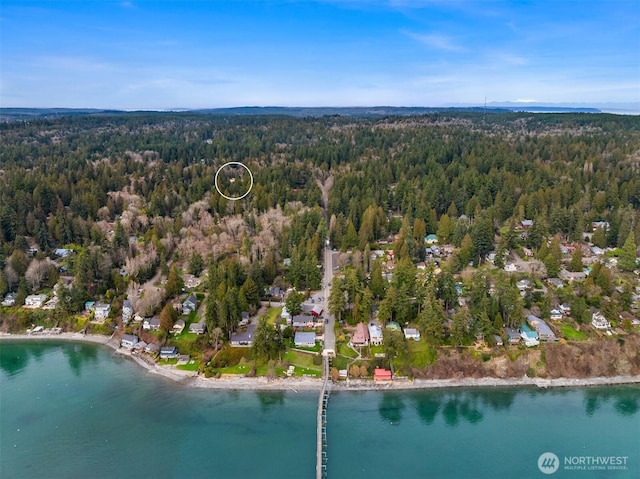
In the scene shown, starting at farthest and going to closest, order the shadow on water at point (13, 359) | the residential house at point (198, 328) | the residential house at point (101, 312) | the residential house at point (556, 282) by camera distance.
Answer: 1. the residential house at point (556, 282)
2. the residential house at point (101, 312)
3. the residential house at point (198, 328)
4. the shadow on water at point (13, 359)

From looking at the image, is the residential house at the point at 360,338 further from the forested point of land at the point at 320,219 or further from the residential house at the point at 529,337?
the residential house at the point at 529,337

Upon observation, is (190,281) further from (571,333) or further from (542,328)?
(571,333)

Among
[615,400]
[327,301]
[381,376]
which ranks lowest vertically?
[615,400]

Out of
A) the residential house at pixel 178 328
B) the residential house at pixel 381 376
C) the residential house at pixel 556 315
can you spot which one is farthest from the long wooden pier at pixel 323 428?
the residential house at pixel 556 315

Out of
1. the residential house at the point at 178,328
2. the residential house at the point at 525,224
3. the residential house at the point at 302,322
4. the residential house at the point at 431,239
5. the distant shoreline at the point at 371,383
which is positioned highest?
the residential house at the point at 525,224

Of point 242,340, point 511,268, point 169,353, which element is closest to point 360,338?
point 242,340

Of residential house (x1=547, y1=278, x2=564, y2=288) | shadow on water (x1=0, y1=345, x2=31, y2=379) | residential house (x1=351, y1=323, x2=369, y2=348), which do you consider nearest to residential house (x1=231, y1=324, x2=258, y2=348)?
residential house (x1=351, y1=323, x2=369, y2=348)

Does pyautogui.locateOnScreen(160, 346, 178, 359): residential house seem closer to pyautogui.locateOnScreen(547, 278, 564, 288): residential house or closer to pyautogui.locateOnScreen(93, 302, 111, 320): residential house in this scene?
pyautogui.locateOnScreen(93, 302, 111, 320): residential house
